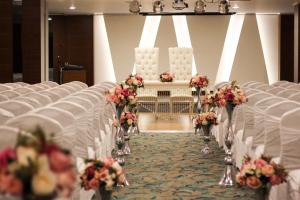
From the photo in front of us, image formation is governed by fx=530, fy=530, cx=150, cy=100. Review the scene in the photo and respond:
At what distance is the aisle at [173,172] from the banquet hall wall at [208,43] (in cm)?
684

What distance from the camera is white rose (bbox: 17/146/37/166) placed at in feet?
5.25

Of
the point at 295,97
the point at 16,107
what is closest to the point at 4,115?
the point at 16,107

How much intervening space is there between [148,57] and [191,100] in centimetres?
215

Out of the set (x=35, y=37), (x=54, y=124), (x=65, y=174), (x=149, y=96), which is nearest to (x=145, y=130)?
(x=149, y=96)

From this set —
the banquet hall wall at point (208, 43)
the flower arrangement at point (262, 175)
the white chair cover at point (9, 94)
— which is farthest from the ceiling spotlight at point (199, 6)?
the flower arrangement at point (262, 175)

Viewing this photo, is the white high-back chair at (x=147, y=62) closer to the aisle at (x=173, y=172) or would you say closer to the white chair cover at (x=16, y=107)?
the aisle at (x=173, y=172)

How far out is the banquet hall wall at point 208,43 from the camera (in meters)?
16.1

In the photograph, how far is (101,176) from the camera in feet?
10.8

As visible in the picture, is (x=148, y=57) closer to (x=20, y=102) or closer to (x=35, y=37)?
(x=35, y=37)

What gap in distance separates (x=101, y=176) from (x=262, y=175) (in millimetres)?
999

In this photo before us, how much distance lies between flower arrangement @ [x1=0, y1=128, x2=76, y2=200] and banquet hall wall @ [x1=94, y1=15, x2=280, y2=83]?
14404mm

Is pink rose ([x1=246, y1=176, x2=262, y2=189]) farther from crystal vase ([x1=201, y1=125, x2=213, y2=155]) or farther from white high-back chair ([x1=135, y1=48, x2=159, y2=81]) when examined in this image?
white high-back chair ([x1=135, y1=48, x2=159, y2=81])

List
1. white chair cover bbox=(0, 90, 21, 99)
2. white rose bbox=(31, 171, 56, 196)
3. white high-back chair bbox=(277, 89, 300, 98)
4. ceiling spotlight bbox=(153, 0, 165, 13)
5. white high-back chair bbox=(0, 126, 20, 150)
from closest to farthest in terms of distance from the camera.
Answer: white rose bbox=(31, 171, 56, 196) → white high-back chair bbox=(0, 126, 20, 150) → white chair cover bbox=(0, 90, 21, 99) → white high-back chair bbox=(277, 89, 300, 98) → ceiling spotlight bbox=(153, 0, 165, 13)

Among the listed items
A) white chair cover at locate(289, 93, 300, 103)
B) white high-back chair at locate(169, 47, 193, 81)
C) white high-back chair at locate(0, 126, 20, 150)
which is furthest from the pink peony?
white high-back chair at locate(169, 47, 193, 81)
